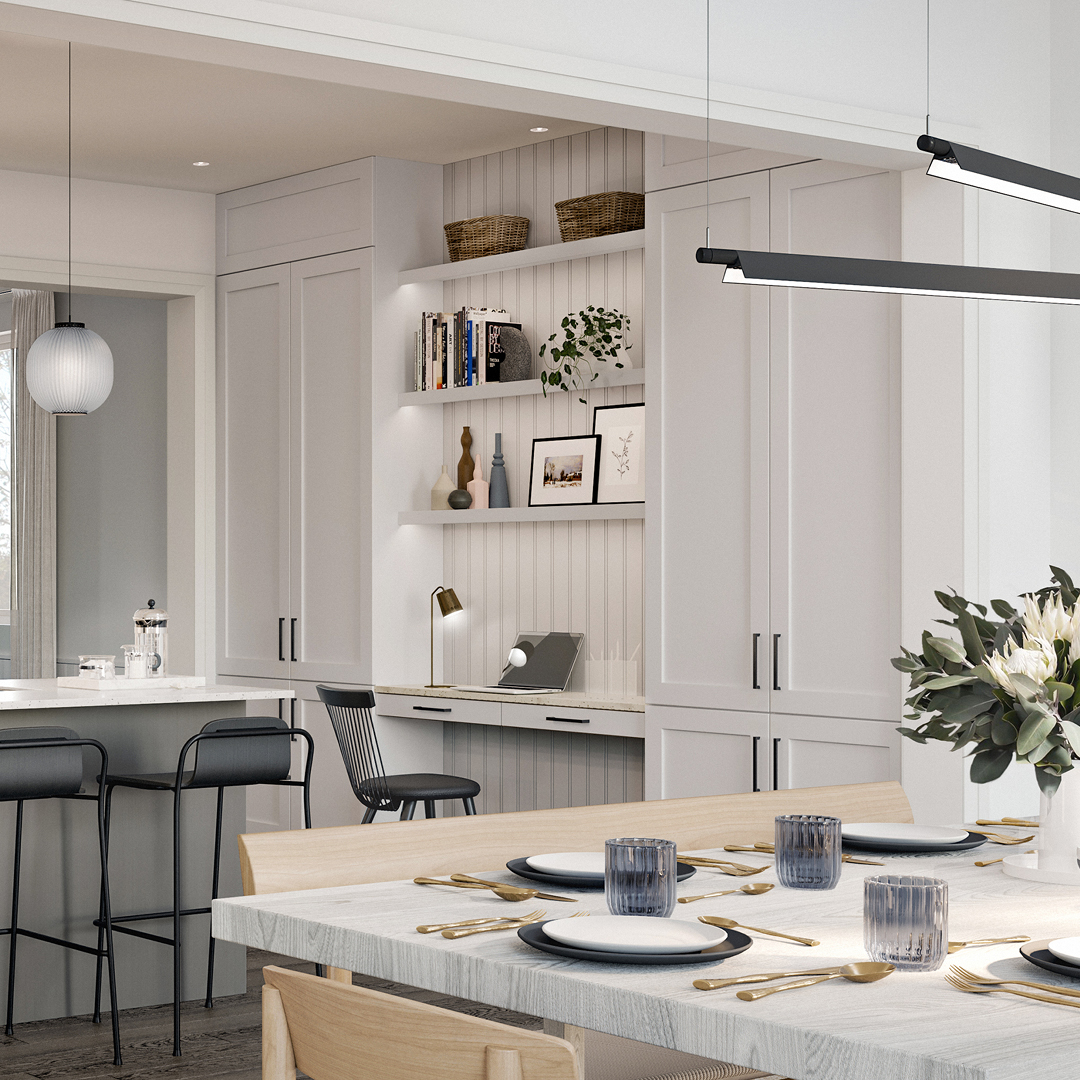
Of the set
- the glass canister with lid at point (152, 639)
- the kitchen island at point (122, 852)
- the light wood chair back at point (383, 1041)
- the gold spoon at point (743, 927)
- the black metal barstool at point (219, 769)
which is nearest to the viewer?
the light wood chair back at point (383, 1041)

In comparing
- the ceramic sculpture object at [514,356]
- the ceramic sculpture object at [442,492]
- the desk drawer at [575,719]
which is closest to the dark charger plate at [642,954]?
the desk drawer at [575,719]

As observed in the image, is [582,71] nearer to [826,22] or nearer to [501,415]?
[826,22]

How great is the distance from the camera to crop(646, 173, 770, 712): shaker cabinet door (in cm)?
476

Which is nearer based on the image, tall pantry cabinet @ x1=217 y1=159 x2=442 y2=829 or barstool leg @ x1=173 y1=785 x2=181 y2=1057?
barstool leg @ x1=173 y1=785 x2=181 y2=1057

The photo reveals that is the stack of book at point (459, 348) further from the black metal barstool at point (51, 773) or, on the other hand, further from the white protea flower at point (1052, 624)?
the white protea flower at point (1052, 624)

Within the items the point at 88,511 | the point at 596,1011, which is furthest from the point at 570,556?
the point at 596,1011

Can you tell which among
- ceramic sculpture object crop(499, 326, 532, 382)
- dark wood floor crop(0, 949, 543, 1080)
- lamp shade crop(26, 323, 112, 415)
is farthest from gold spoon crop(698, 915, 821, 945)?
ceramic sculpture object crop(499, 326, 532, 382)

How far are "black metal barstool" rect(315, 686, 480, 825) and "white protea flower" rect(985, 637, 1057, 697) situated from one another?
2841 mm

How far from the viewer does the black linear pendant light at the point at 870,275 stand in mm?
2752

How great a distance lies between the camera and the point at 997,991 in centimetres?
158

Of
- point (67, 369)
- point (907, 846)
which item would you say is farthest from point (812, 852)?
point (67, 369)

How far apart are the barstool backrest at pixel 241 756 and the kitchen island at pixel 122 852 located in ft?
1.07

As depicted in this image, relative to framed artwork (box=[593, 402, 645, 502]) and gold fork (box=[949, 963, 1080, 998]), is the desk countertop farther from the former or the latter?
gold fork (box=[949, 963, 1080, 998])

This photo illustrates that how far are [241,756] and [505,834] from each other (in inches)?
70.4
